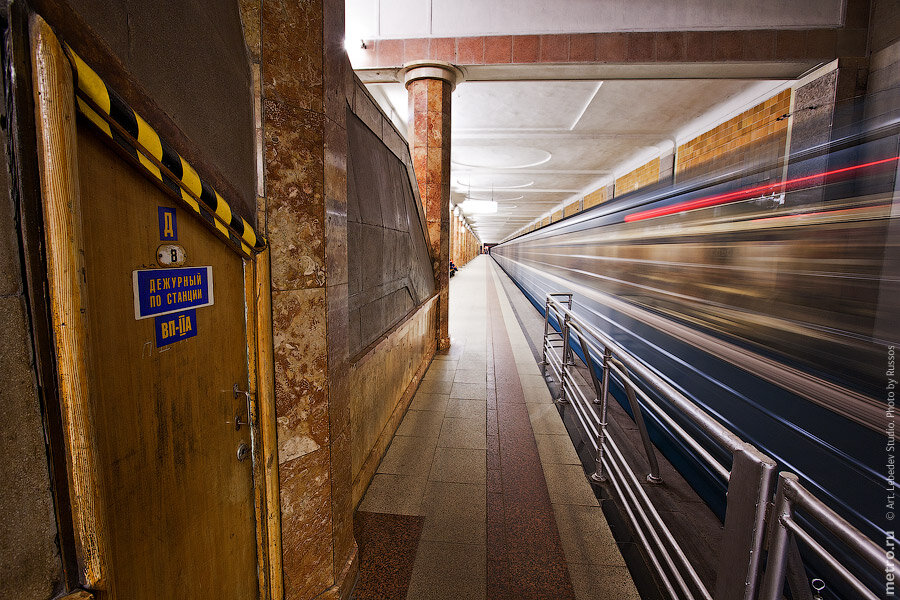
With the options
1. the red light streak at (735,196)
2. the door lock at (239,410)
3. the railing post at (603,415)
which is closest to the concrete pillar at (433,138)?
the red light streak at (735,196)

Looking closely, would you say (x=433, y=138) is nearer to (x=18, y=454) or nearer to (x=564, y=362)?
(x=564, y=362)

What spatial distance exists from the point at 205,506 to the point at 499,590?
4.52 feet

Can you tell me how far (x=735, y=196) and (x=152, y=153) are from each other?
3.74 meters

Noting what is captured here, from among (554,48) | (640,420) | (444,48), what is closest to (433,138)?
(444,48)

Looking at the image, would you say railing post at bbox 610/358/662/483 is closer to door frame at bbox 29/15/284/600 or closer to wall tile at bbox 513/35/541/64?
door frame at bbox 29/15/284/600

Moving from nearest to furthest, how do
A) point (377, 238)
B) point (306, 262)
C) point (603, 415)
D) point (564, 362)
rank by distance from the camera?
1. point (306, 262)
2. point (603, 415)
3. point (377, 238)
4. point (564, 362)

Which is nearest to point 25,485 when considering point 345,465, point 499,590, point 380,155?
point 345,465

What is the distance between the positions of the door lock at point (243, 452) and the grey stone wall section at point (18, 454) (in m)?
Answer: 0.61

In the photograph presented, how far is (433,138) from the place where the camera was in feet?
17.4

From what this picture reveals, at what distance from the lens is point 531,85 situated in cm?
613

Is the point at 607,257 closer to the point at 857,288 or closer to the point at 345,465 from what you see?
the point at 857,288

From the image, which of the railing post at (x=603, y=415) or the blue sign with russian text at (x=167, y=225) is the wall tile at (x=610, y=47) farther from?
the blue sign with russian text at (x=167, y=225)

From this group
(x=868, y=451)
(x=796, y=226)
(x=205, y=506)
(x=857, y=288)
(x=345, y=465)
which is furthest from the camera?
(x=796, y=226)

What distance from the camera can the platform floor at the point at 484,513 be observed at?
1895 millimetres
